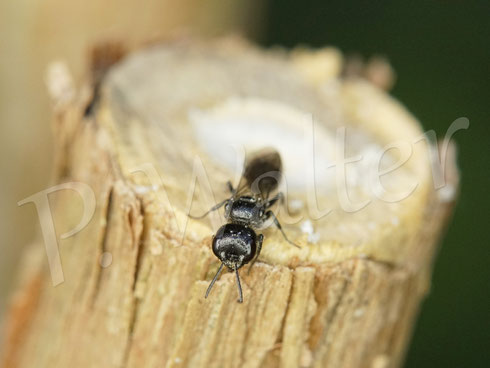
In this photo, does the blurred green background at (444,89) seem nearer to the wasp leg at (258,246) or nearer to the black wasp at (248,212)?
the black wasp at (248,212)

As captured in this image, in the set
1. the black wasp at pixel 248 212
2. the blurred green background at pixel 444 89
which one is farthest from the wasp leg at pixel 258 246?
the blurred green background at pixel 444 89

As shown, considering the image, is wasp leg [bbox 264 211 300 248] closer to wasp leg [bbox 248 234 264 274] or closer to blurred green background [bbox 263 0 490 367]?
wasp leg [bbox 248 234 264 274]

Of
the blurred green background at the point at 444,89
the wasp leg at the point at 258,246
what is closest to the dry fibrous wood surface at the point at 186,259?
the wasp leg at the point at 258,246

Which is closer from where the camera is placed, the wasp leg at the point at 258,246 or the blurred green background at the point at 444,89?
the wasp leg at the point at 258,246

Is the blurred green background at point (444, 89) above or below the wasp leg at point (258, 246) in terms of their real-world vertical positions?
above

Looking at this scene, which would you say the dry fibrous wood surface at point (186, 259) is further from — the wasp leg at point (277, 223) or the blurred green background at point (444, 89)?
the blurred green background at point (444, 89)

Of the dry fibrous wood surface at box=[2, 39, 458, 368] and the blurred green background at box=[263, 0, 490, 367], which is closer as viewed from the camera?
the dry fibrous wood surface at box=[2, 39, 458, 368]

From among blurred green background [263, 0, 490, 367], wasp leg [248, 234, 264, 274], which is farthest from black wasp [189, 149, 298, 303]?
blurred green background [263, 0, 490, 367]
